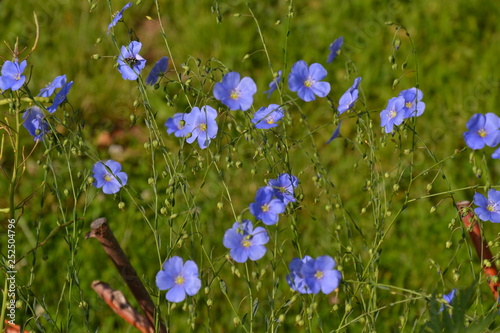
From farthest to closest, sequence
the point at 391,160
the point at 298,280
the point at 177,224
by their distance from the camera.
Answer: the point at 391,160 < the point at 177,224 < the point at 298,280

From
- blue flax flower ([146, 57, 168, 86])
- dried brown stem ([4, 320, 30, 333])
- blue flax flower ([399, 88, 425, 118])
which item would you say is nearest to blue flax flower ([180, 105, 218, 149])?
blue flax flower ([146, 57, 168, 86])

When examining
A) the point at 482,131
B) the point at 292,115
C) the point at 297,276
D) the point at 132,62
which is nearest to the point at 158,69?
the point at 132,62

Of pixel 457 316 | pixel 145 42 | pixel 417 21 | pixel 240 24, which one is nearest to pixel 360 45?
pixel 417 21

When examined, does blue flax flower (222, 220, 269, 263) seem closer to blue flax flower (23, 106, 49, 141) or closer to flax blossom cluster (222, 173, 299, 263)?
flax blossom cluster (222, 173, 299, 263)

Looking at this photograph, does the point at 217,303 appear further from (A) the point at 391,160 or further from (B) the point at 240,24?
(B) the point at 240,24

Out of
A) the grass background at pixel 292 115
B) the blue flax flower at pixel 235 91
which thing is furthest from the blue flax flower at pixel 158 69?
the grass background at pixel 292 115
